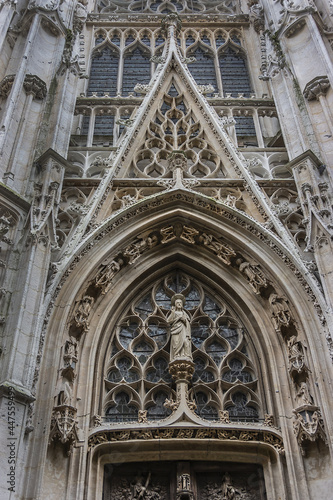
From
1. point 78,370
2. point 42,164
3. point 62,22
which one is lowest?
Result: point 78,370

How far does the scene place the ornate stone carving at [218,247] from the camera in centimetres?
1264

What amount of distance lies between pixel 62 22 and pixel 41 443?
36.1ft

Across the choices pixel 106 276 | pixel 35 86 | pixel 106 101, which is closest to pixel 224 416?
pixel 106 276

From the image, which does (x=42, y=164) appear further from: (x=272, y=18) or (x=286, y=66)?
(x=272, y=18)

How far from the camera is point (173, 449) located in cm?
1012

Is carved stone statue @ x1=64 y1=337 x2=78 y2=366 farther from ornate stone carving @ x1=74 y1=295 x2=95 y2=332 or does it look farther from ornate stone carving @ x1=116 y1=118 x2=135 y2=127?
ornate stone carving @ x1=116 y1=118 x2=135 y2=127

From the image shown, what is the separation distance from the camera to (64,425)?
966cm

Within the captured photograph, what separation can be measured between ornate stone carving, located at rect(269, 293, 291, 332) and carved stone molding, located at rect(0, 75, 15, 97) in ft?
24.4

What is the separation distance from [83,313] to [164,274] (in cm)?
244

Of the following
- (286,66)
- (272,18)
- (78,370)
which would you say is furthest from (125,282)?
(272,18)

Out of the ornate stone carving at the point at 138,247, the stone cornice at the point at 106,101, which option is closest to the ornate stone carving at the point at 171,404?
the ornate stone carving at the point at 138,247

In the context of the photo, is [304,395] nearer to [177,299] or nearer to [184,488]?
[184,488]

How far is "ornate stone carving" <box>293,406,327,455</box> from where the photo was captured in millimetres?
9820

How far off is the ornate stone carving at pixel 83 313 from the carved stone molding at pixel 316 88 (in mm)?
6937
